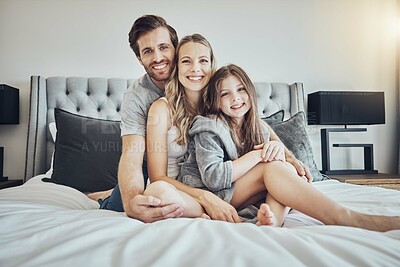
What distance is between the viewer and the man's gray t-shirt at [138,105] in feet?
3.91

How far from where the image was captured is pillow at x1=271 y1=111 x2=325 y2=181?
5.91ft

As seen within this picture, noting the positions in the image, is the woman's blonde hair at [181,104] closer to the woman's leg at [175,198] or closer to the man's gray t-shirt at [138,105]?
the man's gray t-shirt at [138,105]

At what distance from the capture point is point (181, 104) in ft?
3.84

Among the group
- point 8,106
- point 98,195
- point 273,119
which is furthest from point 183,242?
point 8,106

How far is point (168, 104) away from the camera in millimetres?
1155

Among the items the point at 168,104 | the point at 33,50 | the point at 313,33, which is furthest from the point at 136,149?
the point at 313,33

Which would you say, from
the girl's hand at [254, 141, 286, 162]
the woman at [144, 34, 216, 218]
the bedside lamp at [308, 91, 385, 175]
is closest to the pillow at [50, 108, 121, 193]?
the woman at [144, 34, 216, 218]

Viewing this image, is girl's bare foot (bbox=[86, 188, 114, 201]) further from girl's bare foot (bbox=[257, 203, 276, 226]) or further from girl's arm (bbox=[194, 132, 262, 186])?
girl's bare foot (bbox=[257, 203, 276, 226])

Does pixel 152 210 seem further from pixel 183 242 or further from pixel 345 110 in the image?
pixel 345 110

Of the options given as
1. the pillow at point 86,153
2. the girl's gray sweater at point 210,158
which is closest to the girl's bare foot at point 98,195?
the pillow at point 86,153

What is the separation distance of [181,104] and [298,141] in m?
0.93

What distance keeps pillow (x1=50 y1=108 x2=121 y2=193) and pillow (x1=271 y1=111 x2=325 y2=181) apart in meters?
0.96

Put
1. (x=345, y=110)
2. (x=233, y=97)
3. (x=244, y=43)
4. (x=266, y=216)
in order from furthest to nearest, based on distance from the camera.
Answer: (x=244, y=43)
(x=345, y=110)
(x=233, y=97)
(x=266, y=216)

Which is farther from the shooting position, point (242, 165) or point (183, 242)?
point (242, 165)
